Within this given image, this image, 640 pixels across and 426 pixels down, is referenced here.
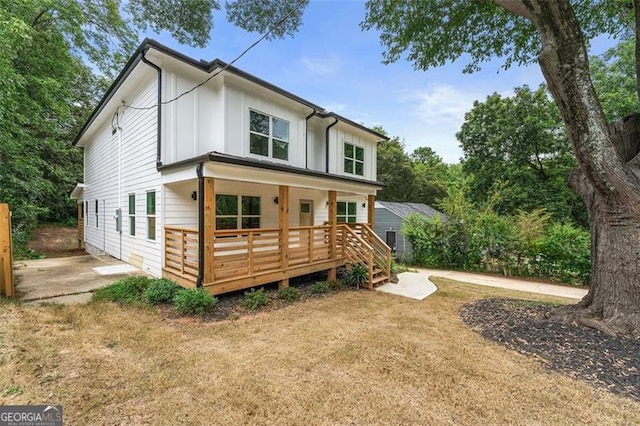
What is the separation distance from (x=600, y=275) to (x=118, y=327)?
7946mm

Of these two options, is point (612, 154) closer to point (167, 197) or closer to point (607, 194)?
point (607, 194)

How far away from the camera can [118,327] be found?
461 centimetres

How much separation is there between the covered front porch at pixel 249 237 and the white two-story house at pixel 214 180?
0.03 meters

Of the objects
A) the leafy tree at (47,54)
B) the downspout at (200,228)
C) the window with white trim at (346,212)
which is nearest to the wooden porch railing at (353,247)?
the window with white trim at (346,212)

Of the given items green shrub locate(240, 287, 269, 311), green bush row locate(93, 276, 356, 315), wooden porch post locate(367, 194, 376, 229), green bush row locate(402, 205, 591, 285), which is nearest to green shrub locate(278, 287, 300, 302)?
green bush row locate(93, 276, 356, 315)

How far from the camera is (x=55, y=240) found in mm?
18094

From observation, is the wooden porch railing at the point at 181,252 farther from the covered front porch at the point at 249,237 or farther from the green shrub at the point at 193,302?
the green shrub at the point at 193,302

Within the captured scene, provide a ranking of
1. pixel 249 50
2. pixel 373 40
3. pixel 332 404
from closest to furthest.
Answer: pixel 332 404
pixel 249 50
pixel 373 40

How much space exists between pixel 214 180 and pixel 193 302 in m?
2.55

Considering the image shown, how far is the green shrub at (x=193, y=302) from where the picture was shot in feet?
17.6

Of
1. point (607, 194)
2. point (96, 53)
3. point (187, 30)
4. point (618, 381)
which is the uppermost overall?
point (96, 53)

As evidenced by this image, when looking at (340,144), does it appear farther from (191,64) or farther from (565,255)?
(565,255)

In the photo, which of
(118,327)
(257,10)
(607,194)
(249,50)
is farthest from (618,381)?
(257,10)

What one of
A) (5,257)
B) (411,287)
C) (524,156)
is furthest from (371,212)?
(524,156)
